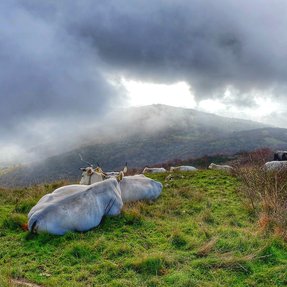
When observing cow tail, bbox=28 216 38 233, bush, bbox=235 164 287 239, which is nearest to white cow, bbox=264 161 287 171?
bush, bbox=235 164 287 239

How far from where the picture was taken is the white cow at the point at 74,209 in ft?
35.2

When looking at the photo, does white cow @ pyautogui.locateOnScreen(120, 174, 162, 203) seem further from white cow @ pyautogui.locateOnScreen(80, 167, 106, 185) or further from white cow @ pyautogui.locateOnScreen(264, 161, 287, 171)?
white cow @ pyautogui.locateOnScreen(264, 161, 287, 171)

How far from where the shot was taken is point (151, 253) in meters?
9.16

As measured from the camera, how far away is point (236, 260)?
8.62 metres

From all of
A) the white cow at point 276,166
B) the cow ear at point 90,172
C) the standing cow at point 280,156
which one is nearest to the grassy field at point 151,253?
the cow ear at point 90,172

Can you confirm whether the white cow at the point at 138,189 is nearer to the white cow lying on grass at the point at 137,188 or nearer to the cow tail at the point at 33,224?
the white cow lying on grass at the point at 137,188

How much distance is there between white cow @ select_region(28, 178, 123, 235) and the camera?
10734 millimetres

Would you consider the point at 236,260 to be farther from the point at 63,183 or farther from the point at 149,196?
the point at 63,183

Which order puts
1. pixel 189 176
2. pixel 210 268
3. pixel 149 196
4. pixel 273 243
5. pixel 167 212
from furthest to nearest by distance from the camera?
pixel 189 176 < pixel 149 196 < pixel 167 212 < pixel 273 243 < pixel 210 268

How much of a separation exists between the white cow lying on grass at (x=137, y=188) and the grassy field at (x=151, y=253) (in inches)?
89.6

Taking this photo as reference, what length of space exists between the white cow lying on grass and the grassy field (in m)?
2.27

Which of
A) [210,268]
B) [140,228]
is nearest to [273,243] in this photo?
[210,268]

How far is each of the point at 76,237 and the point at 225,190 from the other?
31.3 feet

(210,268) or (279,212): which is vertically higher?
(279,212)
